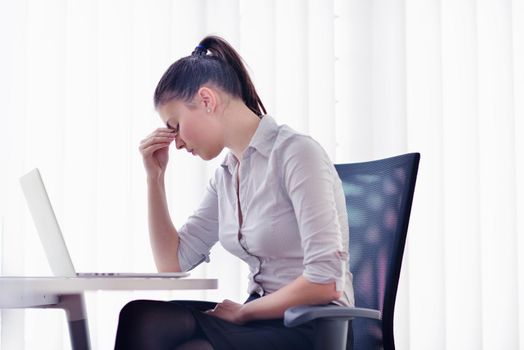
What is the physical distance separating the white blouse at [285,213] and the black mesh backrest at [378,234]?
6 centimetres

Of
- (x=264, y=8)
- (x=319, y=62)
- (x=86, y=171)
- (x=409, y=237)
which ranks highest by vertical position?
(x=264, y=8)

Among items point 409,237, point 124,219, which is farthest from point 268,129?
point 409,237

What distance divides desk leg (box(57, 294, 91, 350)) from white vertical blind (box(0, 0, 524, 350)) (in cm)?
88

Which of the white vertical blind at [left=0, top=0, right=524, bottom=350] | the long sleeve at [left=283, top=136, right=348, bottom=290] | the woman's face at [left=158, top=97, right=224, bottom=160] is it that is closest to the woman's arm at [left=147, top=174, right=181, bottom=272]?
the woman's face at [left=158, top=97, right=224, bottom=160]

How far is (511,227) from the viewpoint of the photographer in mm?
2760

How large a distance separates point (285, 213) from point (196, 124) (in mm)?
295

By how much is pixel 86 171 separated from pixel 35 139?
208 mm

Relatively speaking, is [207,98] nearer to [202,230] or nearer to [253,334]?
[202,230]

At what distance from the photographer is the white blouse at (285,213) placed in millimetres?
1404

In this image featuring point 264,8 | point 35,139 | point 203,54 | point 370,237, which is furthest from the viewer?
point 264,8

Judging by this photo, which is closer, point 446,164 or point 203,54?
point 203,54

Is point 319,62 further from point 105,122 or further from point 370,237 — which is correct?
point 370,237

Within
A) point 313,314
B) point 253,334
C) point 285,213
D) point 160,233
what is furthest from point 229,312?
point 160,233

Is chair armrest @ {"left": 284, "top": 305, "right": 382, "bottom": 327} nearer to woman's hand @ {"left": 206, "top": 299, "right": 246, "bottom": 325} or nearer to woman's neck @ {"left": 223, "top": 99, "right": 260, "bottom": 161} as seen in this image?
woman's hand @ {"left": 206, "top": 299, "right": 246, "bottom": 325}
